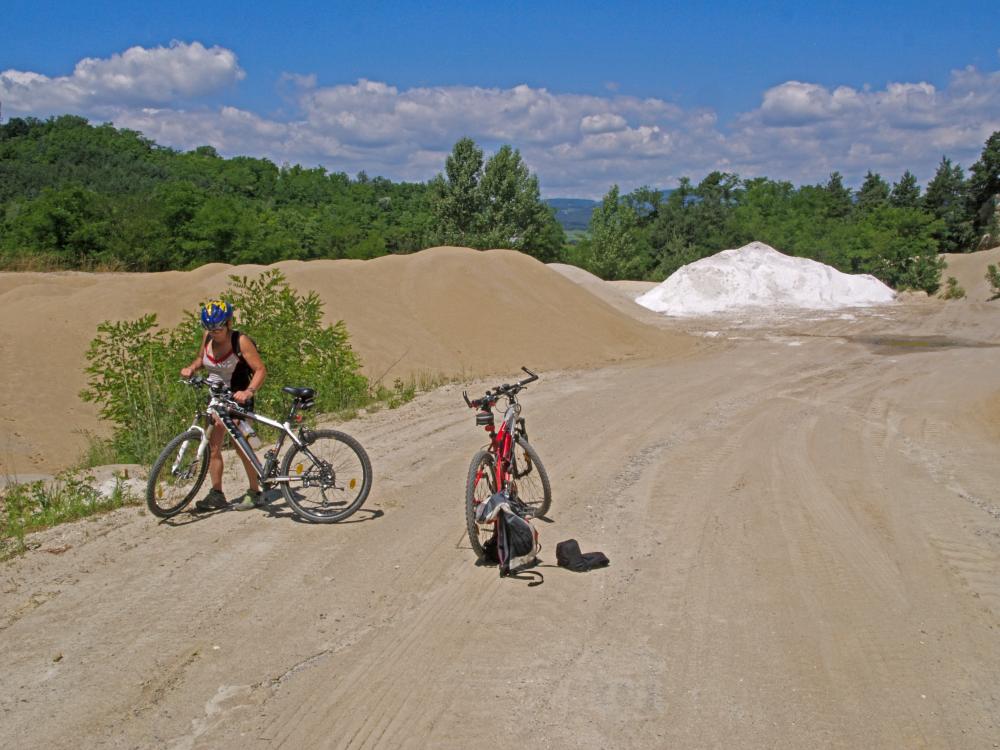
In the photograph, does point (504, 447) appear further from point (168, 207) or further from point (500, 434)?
point (168, 207)

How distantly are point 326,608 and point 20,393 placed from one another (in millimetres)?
12983

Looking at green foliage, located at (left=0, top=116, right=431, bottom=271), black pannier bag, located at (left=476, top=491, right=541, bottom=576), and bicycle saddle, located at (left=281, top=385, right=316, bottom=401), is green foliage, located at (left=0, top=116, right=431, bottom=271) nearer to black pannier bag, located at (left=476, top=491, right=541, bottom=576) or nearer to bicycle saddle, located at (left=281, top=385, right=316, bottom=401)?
bicycle saddle, located at (left=281, top=385, right=316, bottom=401)

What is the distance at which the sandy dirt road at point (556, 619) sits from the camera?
156 inches

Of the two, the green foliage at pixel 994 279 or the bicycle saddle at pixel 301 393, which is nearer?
the bicycle saddle at pixel 301 393

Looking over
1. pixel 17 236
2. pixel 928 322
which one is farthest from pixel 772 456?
pixel 17 236

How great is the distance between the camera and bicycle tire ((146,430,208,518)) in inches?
266

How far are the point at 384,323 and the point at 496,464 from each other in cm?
1236

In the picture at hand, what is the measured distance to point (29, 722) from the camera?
3.97 metres

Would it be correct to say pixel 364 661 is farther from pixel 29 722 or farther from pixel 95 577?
pixel 95 577

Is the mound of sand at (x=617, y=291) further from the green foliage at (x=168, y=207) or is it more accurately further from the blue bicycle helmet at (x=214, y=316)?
the blue bicycle helmet at (x=214, y=316)

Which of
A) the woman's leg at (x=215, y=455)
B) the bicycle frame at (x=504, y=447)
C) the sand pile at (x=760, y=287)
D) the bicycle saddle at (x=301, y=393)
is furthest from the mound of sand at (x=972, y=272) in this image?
the woman's leg at (x=215, y=455)

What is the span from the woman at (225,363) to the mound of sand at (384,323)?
7609 millimetres

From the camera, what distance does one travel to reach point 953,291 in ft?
129

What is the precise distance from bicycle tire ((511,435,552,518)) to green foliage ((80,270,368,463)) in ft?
14.6
